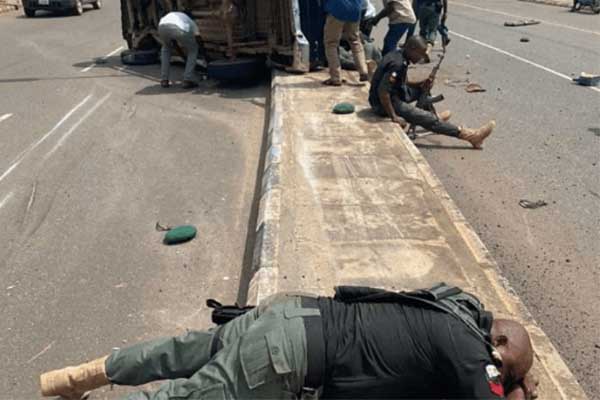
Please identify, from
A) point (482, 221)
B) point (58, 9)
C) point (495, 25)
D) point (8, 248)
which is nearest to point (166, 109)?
point (8, 248)

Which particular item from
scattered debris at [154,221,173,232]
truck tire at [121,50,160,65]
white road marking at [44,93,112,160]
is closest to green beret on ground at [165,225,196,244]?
scattered debris at [154,221,173,232]

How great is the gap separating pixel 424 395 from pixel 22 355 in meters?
2.31

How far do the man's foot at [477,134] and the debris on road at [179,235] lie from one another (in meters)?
3.39

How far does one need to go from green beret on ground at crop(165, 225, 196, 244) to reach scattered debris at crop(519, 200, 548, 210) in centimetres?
282

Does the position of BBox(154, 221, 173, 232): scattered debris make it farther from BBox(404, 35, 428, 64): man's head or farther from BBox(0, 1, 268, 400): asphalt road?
BBox(404, 35, 428, 64): man's head

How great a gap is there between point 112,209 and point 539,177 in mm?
3998

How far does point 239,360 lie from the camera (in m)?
2.39

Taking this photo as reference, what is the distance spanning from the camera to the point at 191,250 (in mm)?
4750

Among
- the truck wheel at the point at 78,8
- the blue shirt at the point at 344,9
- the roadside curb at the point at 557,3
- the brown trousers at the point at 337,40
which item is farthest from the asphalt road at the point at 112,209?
the roadside curb at the point at 557,3

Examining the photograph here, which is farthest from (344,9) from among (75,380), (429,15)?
(75,380)

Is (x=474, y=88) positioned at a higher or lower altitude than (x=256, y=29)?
lower

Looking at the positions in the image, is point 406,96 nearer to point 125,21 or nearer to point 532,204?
point 532,204

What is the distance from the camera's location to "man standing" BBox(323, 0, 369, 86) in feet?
28.4

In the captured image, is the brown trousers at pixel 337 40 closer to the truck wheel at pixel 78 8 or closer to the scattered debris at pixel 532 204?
the scattered debris at pixel 532 204
